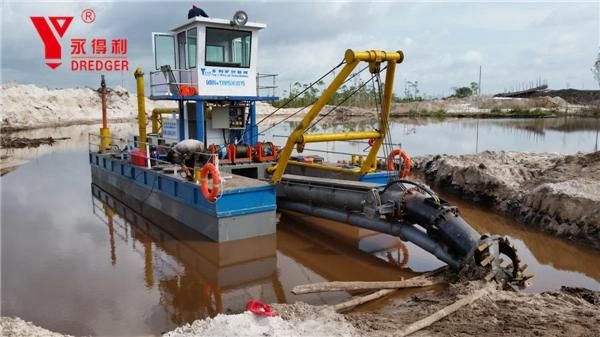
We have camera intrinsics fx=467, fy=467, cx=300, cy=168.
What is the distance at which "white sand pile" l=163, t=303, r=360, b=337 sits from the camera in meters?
5.06

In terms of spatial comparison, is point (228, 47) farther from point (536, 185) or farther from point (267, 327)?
point (267, 327)

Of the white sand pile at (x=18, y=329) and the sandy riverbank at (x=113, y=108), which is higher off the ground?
the sandy riverbank at (x=113, y=108)

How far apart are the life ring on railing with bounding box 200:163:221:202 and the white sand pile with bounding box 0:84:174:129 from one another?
4170 cm

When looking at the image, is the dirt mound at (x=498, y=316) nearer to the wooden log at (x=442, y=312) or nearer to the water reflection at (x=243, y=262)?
the wooden log at (x=442, y=312)

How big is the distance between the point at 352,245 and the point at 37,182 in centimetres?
1229

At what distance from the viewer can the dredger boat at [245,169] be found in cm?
785

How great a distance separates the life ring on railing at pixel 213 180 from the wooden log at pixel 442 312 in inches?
186

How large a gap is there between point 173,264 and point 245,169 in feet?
14.5

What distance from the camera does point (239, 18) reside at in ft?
41.7

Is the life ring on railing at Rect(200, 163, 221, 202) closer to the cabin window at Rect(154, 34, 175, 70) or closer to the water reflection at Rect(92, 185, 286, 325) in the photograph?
the water reflection at Rect(92, 185, 286, 325)

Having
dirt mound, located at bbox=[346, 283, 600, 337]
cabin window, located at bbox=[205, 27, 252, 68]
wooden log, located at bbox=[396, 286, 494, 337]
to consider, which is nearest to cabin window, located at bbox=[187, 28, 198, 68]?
cabin window, located at bbox=[205, 27, 252, 68]

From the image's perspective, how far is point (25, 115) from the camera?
2015 inches

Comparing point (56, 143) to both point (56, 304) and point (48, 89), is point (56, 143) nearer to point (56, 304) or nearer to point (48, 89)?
point (56, 304)

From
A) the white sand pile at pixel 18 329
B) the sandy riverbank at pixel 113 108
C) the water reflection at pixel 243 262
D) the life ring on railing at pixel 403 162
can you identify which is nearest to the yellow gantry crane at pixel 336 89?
the life ring on railing at pixel 403 162
